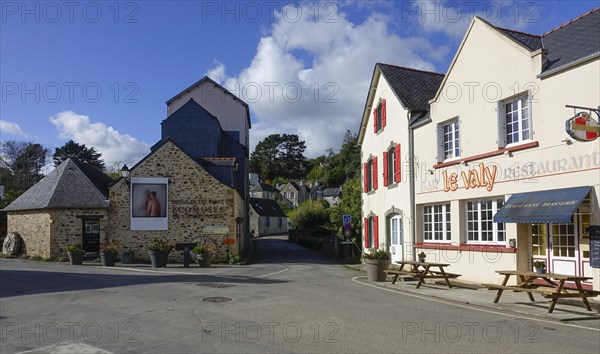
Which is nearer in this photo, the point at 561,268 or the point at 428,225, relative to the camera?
the point at 561,268

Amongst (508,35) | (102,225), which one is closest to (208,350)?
(508,35)

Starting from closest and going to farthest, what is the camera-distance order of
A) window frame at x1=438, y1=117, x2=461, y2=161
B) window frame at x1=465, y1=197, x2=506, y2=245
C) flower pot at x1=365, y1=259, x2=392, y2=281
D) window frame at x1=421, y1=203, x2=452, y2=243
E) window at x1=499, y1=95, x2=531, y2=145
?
window at x1=499, y1=95, x2=531, y2=145 → window frame at x1=465, y1=197, x2=506, y2=245 → window frame at x1=438, y1=117, x2=461, y2=161 → flower pot at x1=365, y1=259, x2=392, y2=281 → window frame at x1=421, y1=203, x2=452, y2=243

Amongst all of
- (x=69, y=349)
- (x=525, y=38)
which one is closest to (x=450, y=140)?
(x=525, y=38)

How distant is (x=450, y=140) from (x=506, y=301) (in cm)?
697

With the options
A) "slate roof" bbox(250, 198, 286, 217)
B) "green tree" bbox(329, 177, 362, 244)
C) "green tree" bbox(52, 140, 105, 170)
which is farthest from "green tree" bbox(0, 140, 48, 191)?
"green tree" bbox(329, 177, 362, 244)

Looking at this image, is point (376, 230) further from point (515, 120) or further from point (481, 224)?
point (515, 120)

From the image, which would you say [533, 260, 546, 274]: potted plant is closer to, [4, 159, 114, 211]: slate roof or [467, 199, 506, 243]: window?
[467, 199, 506, 243]: window

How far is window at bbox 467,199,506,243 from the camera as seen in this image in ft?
51.2

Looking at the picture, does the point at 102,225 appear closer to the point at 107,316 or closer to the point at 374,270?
the point at 374,270

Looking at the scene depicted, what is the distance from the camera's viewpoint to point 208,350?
24.4 feet

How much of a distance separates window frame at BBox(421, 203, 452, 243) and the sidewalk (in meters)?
2.05

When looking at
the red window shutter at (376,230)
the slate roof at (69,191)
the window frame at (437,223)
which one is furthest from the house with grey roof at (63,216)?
the window frame at (437,223)

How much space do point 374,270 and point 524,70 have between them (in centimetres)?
794

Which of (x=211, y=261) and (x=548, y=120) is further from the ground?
(x=548, y=120)
